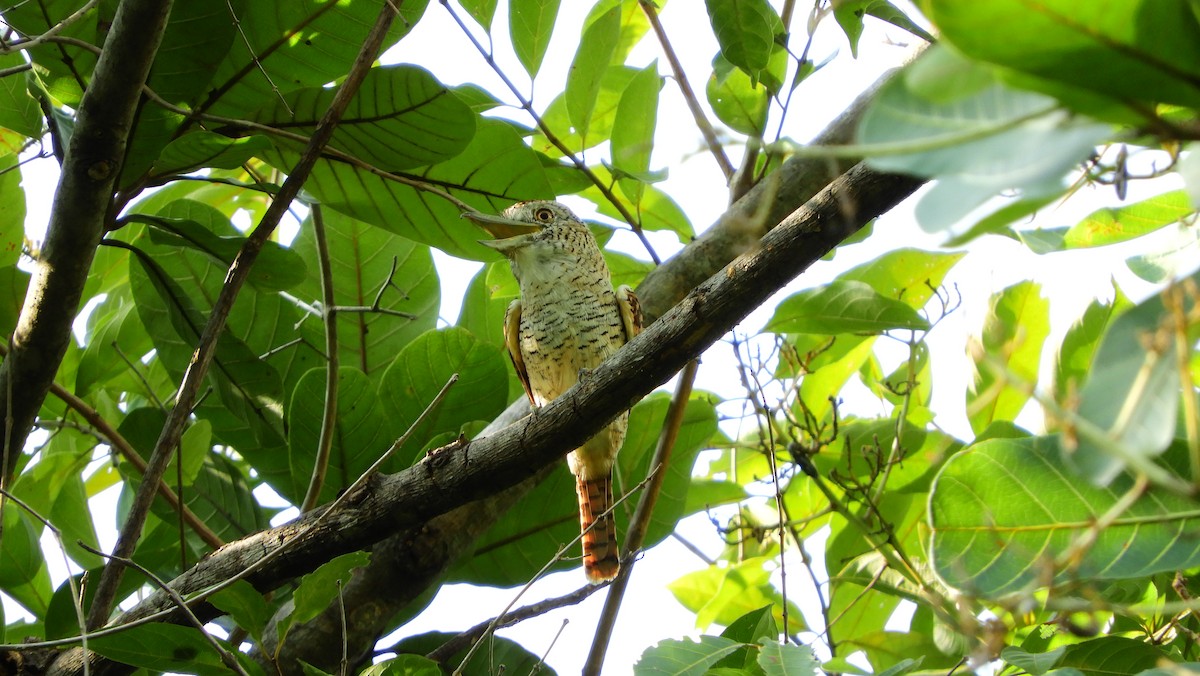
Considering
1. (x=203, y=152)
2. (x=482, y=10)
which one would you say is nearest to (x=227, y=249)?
(x=203, y=152)

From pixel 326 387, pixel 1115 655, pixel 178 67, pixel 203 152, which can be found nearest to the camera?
pixel 1115 655

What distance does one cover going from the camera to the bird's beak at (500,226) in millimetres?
3067

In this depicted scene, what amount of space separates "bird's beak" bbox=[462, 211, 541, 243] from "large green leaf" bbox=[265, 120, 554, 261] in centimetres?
5

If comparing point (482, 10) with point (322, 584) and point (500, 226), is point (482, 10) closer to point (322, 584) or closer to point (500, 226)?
point (500, 226)

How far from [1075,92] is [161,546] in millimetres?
2849

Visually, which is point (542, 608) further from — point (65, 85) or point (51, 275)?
point (65, 85)

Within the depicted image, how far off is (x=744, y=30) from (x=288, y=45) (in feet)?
3.92

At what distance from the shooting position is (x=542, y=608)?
9.01 feet

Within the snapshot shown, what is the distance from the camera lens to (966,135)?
33.4 inches

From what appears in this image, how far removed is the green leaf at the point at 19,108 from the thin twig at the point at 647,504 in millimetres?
2002

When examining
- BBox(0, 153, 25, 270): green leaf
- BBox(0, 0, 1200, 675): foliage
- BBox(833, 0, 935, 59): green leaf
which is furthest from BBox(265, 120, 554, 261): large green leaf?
BBox(833, 0, 935, 59): green leaf

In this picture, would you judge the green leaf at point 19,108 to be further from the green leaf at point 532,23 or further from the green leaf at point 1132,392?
the green leaf at point 1132,392

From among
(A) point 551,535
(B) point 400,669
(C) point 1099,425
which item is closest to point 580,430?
(B) point 400,669

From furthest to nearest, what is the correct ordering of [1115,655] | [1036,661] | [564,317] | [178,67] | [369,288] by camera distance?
[564,317]
[369,288]
[178,67]
[1115,655]
[1036,661]
